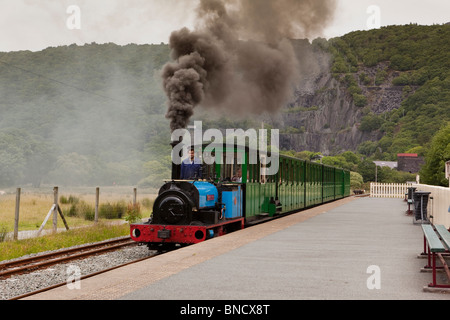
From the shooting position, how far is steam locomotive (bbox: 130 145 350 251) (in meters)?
11.3

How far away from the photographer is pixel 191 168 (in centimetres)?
1189

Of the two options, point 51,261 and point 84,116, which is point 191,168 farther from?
point 84,116

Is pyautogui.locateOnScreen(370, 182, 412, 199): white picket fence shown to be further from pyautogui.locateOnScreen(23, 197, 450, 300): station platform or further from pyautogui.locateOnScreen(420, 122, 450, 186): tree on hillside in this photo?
pyautogui.locateOnScreen(23, 197, 450, 300): station platform

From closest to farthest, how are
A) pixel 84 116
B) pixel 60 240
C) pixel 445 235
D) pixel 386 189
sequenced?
pixel 445 235 → pixel 60 240 → pixel 386 189 → pixel 84 116

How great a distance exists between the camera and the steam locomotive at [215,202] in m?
11.3

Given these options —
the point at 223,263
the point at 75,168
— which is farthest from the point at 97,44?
the point at 223,263

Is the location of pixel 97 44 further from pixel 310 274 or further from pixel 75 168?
pixel 310 274

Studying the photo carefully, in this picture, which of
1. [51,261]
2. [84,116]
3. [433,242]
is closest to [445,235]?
[433,242]

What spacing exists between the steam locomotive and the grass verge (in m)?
2.66

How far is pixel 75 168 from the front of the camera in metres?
73.0

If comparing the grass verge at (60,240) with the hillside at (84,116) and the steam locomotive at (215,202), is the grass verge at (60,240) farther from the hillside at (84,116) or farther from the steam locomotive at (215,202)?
the hillside at (84,116)

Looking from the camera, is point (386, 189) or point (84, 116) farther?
point (84, 116)

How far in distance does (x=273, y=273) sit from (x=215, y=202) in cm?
529
